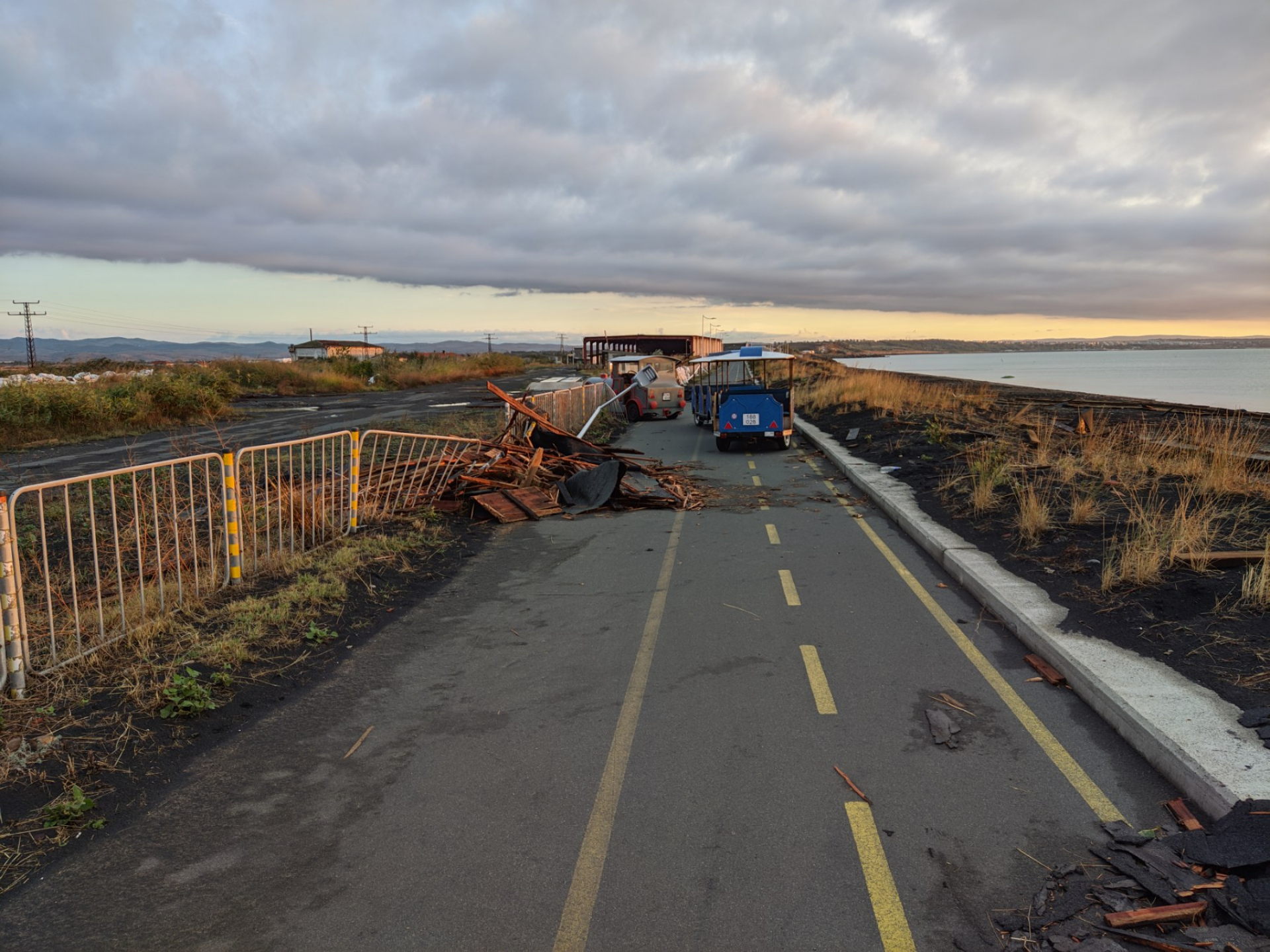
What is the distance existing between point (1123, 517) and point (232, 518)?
999 cm

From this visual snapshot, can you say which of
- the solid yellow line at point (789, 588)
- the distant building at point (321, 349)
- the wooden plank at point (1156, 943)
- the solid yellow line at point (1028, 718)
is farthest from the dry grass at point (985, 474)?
the distant building at point (321, 349)

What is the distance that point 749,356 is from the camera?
20.2 m

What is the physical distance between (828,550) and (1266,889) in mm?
6504

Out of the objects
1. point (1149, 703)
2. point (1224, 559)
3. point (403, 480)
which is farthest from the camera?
point (403, 480)

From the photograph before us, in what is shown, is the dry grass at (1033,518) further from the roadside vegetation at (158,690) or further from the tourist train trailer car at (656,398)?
the tourist train trailer car at (656,398)

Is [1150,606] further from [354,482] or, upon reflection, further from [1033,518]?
[354,482]

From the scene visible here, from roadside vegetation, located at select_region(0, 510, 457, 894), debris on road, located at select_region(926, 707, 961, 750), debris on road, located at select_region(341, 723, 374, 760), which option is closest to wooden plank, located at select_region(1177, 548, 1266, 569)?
debris on road, located at select_region(926, 707, 961, 750)

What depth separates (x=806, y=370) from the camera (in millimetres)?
57812

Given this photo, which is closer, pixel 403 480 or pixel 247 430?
pixel 403 480

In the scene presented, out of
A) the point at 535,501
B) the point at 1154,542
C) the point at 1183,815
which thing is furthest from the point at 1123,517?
the point at 535,501

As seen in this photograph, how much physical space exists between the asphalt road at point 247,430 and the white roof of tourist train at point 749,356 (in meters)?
9.03

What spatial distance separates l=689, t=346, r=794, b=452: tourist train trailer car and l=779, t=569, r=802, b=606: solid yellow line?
10784mm

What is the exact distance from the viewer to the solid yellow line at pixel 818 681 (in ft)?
17.1

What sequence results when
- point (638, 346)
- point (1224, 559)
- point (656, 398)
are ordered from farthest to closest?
1. point (638, 346)
2. point (656, 398)
3. point (1224, 559)
